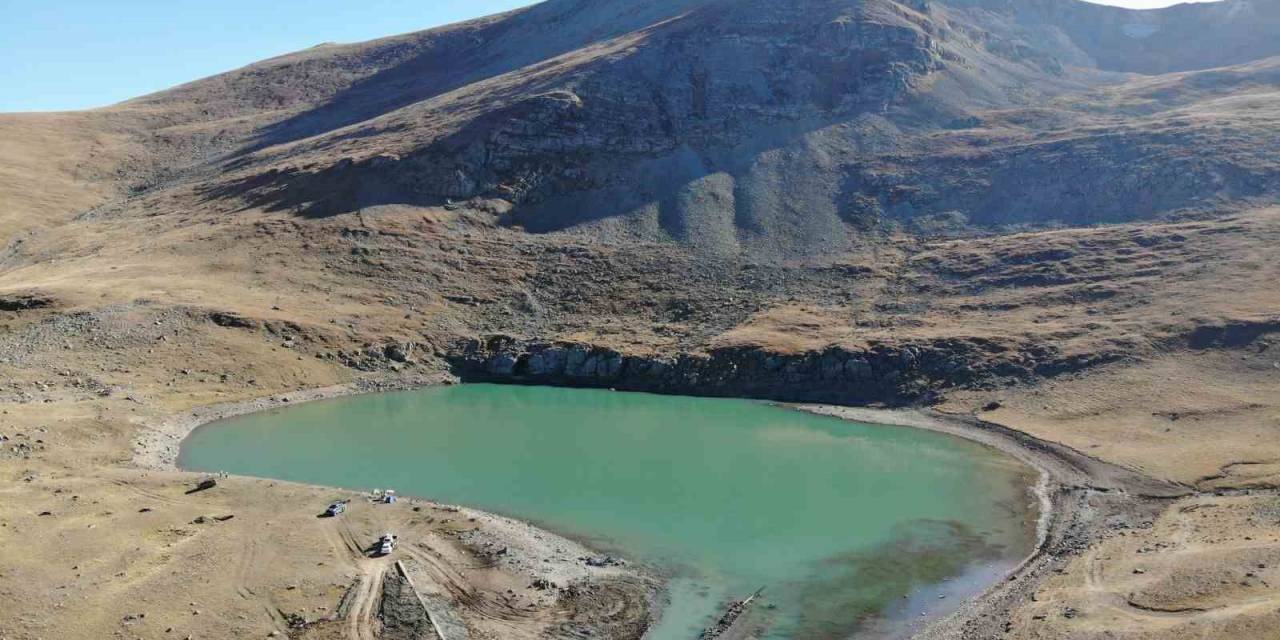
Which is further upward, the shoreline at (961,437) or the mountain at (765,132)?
the mountain at (765,132)

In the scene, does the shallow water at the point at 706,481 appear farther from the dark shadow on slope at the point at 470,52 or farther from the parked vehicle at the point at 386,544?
the dark shadow on slope at the point at 470,52

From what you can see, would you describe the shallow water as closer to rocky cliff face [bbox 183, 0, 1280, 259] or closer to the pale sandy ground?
the pale sandy ground

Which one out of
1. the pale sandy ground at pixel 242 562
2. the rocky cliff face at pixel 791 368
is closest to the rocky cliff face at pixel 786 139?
the rocky cliff face at pixel 791 368

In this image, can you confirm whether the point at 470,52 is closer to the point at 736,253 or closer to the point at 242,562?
the point at 736,253

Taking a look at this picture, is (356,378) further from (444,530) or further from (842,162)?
(842,162)

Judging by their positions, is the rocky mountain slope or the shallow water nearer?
the shallow water

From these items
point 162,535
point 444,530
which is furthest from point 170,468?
point 444,530

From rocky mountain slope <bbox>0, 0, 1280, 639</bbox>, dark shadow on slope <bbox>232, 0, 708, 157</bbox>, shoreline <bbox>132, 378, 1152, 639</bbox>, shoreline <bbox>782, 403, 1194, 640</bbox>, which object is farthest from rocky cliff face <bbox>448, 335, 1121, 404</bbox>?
dark shadow on slope <bbox>232, 0, 708, 157</bbox>
